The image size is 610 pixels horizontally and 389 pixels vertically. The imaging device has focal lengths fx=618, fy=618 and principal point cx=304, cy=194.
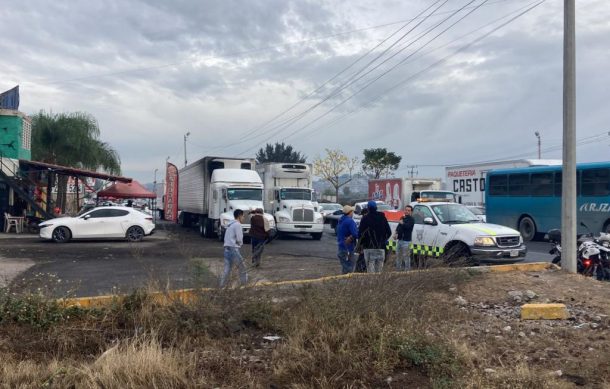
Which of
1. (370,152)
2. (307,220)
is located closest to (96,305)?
(307,220)

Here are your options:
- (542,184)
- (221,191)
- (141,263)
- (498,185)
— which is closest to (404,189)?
(498,185)

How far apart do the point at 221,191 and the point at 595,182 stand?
14.3 m

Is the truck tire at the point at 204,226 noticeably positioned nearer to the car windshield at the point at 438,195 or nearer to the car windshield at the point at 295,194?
the car windshield at the point at 295,194

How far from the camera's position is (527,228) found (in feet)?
83.0

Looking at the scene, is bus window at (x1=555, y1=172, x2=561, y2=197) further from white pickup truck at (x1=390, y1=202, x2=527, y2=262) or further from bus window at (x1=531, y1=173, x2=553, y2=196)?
white pickup truck at (x1=390, y1=202, x2=527, y2=262)

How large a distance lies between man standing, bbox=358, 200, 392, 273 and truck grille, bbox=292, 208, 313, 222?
15.0m

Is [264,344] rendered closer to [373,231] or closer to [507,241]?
[373,231]

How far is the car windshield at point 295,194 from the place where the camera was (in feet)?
91.2

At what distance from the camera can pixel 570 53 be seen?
12.4m

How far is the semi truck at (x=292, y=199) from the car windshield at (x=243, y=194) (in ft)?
5.56

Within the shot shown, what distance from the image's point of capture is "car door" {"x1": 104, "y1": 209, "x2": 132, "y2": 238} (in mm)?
24578

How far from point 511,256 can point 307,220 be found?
1380 cm

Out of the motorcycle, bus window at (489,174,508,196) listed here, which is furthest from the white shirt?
bus window at (489,174,508,196)

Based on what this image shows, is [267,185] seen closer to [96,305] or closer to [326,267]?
[326,267]
